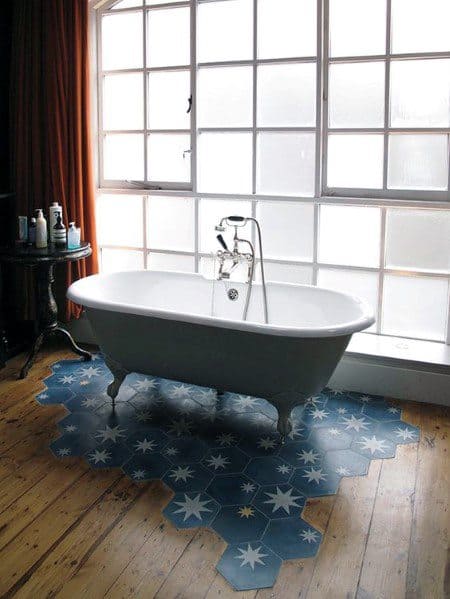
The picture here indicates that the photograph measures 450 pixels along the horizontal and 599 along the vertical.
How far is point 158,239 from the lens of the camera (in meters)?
4.30

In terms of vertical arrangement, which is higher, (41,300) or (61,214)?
(61,214)

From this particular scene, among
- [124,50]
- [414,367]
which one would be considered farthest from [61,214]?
[414,367]

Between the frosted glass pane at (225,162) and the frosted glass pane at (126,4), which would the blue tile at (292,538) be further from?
the frosted glass pane at (126,4)

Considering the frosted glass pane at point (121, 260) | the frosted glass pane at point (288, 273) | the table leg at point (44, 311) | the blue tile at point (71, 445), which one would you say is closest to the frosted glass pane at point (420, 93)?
the frosted glass pane at point (288, 273)

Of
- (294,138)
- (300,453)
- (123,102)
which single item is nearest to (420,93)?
(294,138)

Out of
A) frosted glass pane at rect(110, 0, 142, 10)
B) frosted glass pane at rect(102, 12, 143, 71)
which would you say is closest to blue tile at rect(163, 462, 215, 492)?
frosted glass pane at rect(102, 12, 143, 71)

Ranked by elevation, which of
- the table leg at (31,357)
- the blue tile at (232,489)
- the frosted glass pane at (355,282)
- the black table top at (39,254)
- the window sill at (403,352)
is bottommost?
the blue tile at (232,489)

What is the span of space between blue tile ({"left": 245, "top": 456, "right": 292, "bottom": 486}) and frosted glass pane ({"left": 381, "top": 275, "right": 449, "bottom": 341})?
4.08ft

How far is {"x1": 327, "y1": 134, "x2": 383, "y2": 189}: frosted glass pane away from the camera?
143 inches

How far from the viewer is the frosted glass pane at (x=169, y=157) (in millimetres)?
4121

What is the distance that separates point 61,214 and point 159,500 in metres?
2.09

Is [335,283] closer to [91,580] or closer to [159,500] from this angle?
[159,500]

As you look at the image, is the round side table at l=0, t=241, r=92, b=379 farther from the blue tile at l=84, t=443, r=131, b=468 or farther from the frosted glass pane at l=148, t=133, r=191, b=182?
the blue tile at l=84, t=443, r=131, b=468

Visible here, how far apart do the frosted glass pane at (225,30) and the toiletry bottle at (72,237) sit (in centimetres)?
124
